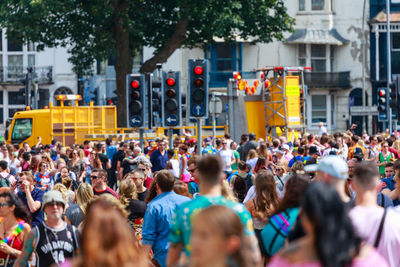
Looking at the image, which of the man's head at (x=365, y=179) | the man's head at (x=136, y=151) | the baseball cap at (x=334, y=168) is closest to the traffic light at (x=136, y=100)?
the man's head at (x=136, y=151)

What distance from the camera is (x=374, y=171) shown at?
6.10 m

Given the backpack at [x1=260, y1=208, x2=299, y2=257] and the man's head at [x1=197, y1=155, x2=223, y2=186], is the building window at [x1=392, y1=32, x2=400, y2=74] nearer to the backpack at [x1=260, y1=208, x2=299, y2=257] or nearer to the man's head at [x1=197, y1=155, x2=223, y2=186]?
the backpack at [x1=260, y1=208, x2=299, y2=257]

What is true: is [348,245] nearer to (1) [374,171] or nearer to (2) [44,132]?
(1) [374,171]

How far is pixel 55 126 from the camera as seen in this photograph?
1142 inches

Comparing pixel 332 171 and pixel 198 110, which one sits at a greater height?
pixel 198 110

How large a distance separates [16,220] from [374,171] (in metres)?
3.60

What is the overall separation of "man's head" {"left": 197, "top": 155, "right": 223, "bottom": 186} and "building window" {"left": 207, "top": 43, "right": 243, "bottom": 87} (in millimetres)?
41753

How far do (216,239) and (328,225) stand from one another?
1.80 feet

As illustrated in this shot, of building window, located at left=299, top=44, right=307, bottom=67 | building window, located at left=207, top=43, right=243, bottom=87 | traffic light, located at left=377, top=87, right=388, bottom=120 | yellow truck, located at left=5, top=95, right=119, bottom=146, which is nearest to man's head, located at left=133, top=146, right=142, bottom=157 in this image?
yellow truck, located at left=5, top=95, right=119, bottom=146

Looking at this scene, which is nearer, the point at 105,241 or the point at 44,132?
the point at 105,241

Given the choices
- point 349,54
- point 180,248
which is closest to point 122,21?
point 349,54

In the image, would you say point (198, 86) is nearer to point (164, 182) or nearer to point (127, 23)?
point (164, 182)

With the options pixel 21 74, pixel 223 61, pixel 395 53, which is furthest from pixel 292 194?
pixel 21 74

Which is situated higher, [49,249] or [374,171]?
[374,171]
